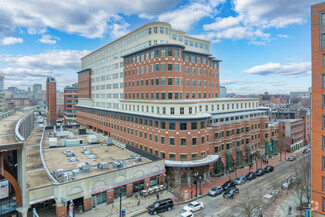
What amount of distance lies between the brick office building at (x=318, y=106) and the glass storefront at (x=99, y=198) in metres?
31.0

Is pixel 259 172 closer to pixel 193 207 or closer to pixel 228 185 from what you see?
pixel 228 185

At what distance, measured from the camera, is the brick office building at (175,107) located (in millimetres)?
43906

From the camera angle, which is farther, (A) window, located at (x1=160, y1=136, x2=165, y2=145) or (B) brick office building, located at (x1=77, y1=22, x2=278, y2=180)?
(A) window, located at (x1=160, y1=136, x2=165, y2=145)

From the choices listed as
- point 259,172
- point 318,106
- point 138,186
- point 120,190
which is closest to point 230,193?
point 259,172

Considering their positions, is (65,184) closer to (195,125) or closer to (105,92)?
(195,125)

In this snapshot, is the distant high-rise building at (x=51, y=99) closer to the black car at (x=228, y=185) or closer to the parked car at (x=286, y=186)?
the black car at (x=228, y=185)

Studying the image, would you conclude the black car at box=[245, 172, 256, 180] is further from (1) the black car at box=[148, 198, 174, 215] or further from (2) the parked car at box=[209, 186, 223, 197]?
(1) the black car at box=[148, 198, 174, 215]

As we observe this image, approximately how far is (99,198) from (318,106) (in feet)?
115

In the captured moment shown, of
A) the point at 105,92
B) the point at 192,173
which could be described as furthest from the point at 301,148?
the point at 105,92

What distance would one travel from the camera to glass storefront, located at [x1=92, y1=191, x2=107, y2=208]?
32250 mm

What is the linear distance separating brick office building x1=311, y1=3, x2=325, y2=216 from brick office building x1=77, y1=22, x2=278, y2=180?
18.6 m

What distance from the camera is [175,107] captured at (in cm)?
4428

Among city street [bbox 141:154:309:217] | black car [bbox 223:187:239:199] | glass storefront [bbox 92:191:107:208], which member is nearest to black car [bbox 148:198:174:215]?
city street [bbox 141:154:309:217]

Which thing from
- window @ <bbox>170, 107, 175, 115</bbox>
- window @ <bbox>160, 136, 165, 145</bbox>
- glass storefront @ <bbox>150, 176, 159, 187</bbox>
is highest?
window @ <bbox>170, 107, 175, 115</bbox>
